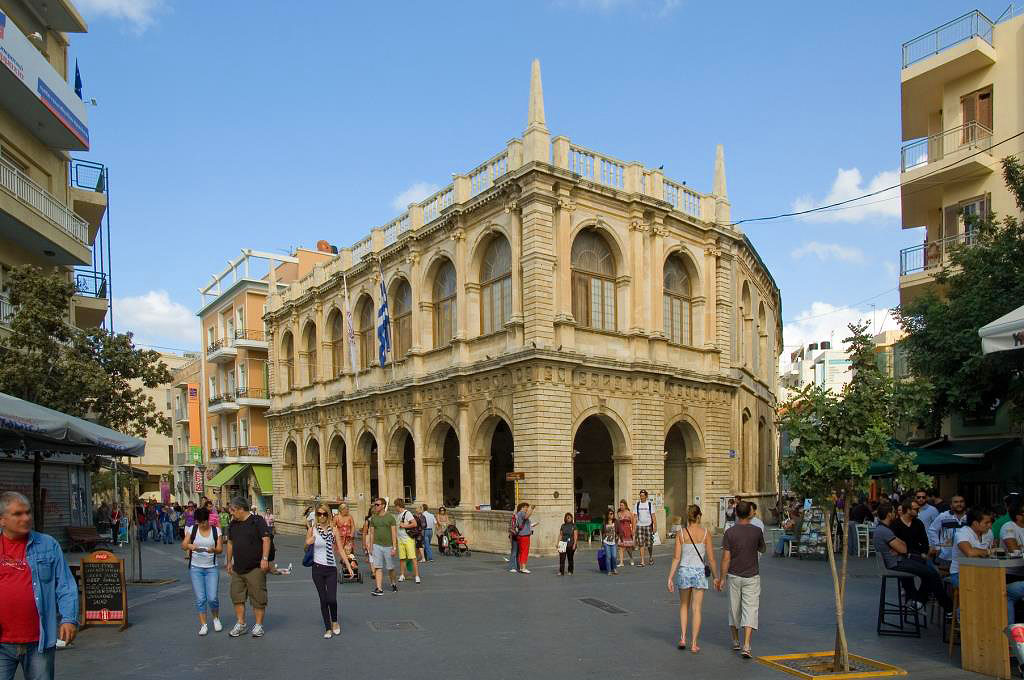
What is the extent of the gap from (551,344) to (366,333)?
1316cm

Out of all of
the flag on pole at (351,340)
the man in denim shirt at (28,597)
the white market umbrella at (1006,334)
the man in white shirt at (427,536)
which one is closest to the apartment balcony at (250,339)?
the flag on pole at (351,340)

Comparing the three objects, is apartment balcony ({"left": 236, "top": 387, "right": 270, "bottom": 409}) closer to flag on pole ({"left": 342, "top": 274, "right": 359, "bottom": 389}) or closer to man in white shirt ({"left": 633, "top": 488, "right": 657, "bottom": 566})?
flag on pole ({"left": 342, "top": 274, "right": 359, "bottom": 389})

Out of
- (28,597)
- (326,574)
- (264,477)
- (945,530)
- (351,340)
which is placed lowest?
(264,477)

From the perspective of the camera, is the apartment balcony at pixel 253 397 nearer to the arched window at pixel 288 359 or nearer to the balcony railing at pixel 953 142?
the arched window at pixel 288 359

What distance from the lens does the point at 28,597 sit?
18.2ft

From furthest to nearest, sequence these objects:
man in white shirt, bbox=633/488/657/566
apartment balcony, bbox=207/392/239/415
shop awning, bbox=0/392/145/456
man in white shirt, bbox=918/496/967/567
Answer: apartment balcony, bbox=207/392/239/415 < man in white shirt, bbox=633/488/657/566 < man in white shirt, bbox=918/496/967/567 < shop awning, bbox=0/392/145/456

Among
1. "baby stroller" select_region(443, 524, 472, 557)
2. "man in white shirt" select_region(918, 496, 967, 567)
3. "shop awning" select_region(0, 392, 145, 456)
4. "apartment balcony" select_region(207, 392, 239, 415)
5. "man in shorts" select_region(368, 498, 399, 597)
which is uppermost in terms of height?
"shop awning" select_region(0, 392, 145, 456)

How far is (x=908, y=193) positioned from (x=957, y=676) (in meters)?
19.8

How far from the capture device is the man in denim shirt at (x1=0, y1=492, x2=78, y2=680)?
5.46m

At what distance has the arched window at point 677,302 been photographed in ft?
91.5

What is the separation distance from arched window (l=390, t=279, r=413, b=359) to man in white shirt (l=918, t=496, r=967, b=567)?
20.8 metres

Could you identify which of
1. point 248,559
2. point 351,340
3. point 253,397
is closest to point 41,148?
point 351,340

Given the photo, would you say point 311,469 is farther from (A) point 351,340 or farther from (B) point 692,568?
(B) point 692,568

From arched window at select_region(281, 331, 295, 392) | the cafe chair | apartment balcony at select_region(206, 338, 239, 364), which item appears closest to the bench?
arched window at select_region(281, 331, 295, 392)
